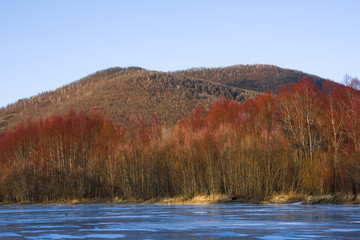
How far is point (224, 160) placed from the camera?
34375mm

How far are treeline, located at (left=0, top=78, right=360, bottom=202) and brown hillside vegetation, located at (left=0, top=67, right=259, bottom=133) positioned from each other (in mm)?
66293

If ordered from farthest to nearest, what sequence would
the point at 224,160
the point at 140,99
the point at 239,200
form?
the point at 140,99 < the point at 224,160 < the point at 239,200

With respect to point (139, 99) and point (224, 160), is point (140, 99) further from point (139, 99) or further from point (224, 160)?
point (224, 160)

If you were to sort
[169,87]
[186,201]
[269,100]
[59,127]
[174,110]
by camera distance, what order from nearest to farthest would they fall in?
[186,201], [59,127], [269,100], [174,110], [169,87]

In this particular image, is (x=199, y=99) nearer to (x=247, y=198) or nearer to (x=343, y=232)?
(x=247, y=198)

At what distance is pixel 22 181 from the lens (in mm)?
46781

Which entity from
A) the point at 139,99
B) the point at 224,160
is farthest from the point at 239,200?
the point at 139,99

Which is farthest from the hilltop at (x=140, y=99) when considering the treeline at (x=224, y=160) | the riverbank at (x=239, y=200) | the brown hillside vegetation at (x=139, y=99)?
the riverbank at (x=239, y=200)

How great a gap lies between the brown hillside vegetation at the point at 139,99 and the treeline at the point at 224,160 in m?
66.3

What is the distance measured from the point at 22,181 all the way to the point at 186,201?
2071 cm

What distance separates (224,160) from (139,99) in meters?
103

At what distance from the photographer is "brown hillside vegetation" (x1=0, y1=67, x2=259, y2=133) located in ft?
409

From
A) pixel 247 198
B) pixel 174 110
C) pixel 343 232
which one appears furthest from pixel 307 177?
pixel 174 110

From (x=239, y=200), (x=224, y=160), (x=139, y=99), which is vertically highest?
(x=139, y=99)
